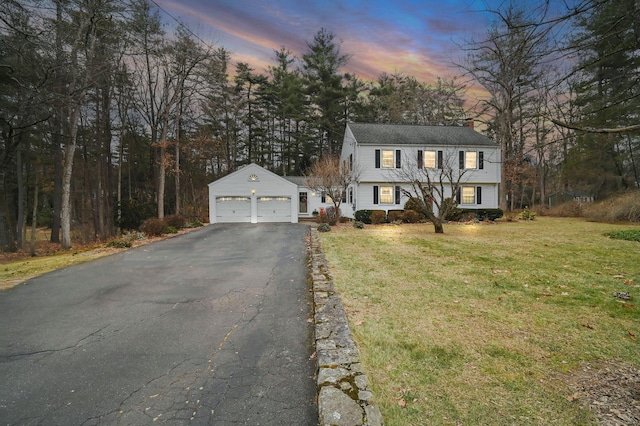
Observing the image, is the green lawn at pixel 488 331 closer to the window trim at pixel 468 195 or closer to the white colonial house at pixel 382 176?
the white colonial house at pixel 382 176

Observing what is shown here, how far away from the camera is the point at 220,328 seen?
3.84 metres

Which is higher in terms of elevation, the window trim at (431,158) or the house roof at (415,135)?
the house roof at (415,135)

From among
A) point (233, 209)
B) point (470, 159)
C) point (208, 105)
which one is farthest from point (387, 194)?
point (208, 105)

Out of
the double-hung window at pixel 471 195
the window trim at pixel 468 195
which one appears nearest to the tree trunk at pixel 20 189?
the window trim at pixel 468 195

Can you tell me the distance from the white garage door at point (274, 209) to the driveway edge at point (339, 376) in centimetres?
1816

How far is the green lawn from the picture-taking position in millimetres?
2207

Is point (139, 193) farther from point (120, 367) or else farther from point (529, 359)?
point (529, 359)

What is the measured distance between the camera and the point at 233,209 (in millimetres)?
21703

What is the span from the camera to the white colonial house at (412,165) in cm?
2056

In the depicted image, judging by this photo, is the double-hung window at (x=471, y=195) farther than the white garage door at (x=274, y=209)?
No

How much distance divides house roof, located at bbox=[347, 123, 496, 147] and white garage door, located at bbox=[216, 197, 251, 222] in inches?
400

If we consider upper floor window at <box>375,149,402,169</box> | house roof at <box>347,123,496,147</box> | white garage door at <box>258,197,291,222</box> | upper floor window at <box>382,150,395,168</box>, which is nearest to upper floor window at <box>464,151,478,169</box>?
house roof at <box>347,123,496,147</box>

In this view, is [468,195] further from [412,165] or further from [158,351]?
[158,351]

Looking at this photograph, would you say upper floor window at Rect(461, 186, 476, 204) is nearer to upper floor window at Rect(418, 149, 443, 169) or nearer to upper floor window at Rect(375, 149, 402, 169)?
upper floor window at Rect(418, 149, 443, 169)
